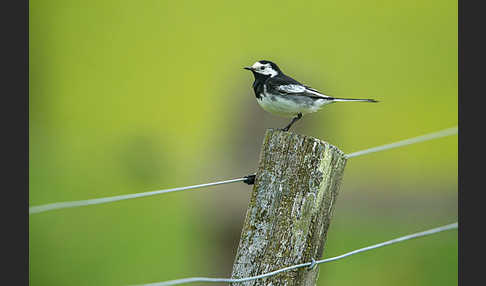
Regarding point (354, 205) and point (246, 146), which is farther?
point (354, 205)

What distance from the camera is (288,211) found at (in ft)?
7.54

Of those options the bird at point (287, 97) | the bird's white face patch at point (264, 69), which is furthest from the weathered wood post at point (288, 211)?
the bird's white face patch at point (264, 69)

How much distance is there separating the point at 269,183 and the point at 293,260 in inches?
12.4

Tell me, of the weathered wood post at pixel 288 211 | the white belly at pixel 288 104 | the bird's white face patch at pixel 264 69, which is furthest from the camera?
the bird's white face patch at pixel 264 69

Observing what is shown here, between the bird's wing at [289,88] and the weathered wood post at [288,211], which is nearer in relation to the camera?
the weathered wood post at [288,211]

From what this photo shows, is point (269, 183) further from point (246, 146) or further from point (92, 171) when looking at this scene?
point (92, 171)

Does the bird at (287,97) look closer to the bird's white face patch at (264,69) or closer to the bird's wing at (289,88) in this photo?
the bird's wing at (289,88)

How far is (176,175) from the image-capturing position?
1018cm

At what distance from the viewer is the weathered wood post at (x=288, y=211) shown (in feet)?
7.50

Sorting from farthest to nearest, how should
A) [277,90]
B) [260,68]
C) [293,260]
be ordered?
[260,68], [277,90], [293,260]

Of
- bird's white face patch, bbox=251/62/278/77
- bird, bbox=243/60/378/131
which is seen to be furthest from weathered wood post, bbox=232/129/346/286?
bird's white face patch, bbox=251/62/278/77

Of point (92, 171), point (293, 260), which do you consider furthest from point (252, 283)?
point (92, 171)

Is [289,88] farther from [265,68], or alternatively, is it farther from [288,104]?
[265,68]

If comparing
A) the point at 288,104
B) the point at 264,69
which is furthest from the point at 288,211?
the point at 264,69
